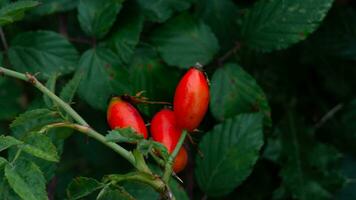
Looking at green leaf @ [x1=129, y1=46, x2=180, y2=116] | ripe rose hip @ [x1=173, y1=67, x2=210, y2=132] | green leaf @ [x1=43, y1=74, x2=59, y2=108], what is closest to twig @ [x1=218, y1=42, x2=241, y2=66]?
green leaf @ [x1=129, y1=46, x2=180, y2=116]

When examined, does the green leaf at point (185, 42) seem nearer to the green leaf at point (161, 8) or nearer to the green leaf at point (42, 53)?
the green leaf at point (161, 8)

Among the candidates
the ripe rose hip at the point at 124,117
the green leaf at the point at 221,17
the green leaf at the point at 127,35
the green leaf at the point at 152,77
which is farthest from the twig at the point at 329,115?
the ripe rose hip at the point at 124,117

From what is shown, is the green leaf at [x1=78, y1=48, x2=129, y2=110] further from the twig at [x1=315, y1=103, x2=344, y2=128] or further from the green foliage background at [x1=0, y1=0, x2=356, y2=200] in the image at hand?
the twig at [x1=315, y1=103, x2=344, y2=128]

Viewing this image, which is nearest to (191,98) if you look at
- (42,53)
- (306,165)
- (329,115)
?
(42,53)

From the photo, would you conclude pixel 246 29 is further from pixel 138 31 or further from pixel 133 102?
pixel 133 102

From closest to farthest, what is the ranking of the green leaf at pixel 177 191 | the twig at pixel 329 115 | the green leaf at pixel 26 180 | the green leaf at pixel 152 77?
1. the green leaf at pixel 26 180
2. the green leaf at pixel 177 191
3. the green leaf at pixel 152 77
4. the twig at pixel 329 115

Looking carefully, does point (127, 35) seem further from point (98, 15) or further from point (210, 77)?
point (210, 77)
